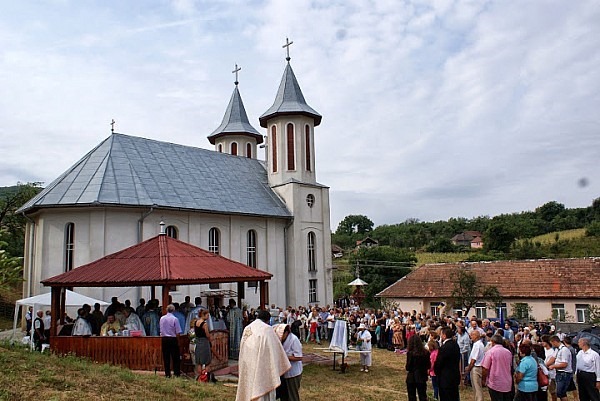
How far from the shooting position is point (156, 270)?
44.4ft

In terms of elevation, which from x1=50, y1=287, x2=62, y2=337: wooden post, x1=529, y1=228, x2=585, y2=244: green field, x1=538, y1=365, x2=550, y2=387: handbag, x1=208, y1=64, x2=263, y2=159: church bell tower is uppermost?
x1=208, y1=64, x2=263, y2=159: church bell tower

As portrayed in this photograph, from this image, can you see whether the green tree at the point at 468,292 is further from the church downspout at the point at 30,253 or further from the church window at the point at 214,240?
the church downspout at the point at 30,253

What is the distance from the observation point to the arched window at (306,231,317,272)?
30062 millimetres

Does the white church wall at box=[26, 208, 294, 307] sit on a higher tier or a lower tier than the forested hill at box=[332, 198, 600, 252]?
lower

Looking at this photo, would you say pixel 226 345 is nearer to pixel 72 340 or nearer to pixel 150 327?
pixel 150 327

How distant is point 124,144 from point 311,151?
1135 cm

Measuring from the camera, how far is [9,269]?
29.2 feet

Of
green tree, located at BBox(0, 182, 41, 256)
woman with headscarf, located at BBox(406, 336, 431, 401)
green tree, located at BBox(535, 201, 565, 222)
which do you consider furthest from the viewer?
green tree, located at BBox(535, 201, 565, 222)

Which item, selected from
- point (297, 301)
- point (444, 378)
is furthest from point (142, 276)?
point (297, 301)

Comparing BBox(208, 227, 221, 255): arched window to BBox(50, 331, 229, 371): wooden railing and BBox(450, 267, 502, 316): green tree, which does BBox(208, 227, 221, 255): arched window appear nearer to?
BBox(50, 331, 229, 371): wooden railing

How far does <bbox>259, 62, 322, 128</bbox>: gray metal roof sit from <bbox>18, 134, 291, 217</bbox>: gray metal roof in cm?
370

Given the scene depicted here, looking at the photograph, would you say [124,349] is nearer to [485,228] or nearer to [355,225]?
[485,228]

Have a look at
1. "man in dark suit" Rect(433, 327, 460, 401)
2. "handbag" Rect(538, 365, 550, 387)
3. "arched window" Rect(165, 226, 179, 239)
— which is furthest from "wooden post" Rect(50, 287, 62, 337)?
→ "handbag" Rect(538, 365, 550, 387)

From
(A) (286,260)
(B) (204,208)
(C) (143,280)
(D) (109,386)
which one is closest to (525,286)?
(A) (286,260)
